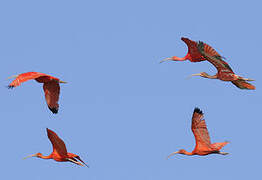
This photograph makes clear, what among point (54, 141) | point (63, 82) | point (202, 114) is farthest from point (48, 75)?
point (202, 114)

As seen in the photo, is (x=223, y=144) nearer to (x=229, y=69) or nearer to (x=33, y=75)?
(x=229, y=69)

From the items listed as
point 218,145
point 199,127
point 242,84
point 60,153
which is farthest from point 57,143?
point 242,84

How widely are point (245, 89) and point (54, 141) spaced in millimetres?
10215

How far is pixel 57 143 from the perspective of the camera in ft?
124

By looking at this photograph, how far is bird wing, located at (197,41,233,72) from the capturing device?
38.2 metres

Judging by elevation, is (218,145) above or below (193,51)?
below

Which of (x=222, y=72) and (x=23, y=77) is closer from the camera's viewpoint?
(x=23, y=77)

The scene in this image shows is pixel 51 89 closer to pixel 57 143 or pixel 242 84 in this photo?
pixel 57 143

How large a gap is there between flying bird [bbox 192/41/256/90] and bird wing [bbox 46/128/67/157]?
7714 millimetres

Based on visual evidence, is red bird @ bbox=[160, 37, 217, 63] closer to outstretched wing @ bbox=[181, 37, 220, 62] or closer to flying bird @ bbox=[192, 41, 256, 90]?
outstretched wing @ bbox=[181, 37, 220, 62]

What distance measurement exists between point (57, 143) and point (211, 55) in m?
8.26

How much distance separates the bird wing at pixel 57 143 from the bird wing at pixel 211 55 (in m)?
7.71

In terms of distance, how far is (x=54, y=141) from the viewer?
37719 millimetres

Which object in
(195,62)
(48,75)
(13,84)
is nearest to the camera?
(13,84)
